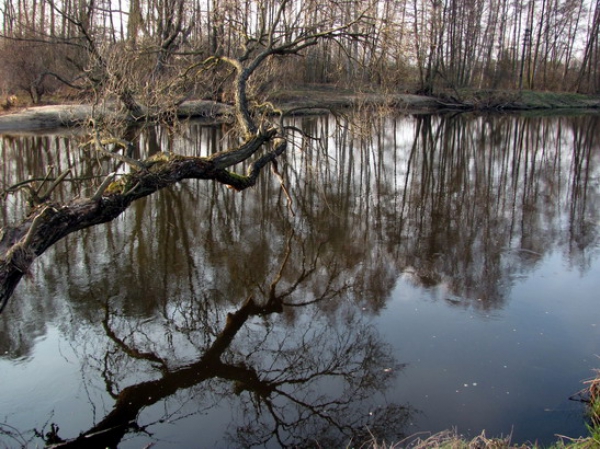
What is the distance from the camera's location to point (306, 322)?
6.40 metres

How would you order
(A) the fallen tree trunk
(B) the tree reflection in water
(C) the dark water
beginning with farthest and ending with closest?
(A) the fallen tree trunk → (C) the dark water → (B) the tree reflection in water

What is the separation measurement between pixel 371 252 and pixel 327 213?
2.42m

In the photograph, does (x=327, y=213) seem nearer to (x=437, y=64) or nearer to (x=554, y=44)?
(x=437, y=64)

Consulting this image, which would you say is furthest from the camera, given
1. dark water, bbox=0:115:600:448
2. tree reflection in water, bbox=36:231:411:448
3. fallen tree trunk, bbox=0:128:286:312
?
fallen tree trunk, bbox=0:128:286:312

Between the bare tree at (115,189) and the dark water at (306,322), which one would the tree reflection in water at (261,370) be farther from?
the bare tree at (115,189)

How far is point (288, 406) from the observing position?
483cm

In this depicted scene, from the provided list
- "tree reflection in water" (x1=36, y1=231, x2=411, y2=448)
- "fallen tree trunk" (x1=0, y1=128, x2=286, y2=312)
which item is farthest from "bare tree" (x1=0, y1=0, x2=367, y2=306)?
"tree reflection in water" (x1=36, y1=231, x2=411, y2=448)

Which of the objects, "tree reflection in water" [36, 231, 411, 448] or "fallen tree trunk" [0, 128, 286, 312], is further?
"fallen tree trunk" [0, 128, 286, 312]

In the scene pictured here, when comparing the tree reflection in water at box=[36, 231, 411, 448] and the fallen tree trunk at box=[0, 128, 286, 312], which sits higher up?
the fallen tree trunk at box=[0, 128, 286, 312]

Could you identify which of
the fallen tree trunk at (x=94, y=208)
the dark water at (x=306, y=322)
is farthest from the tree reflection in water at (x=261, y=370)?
the fallen tree trunk at (x=94, y=208)

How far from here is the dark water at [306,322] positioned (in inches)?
183

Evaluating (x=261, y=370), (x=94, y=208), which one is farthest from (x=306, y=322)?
(x=94, y=208)

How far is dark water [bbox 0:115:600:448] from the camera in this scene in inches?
183

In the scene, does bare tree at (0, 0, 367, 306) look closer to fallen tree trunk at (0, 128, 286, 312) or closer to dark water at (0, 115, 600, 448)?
fallen tree trunk at (0, 128, 286, 312)
